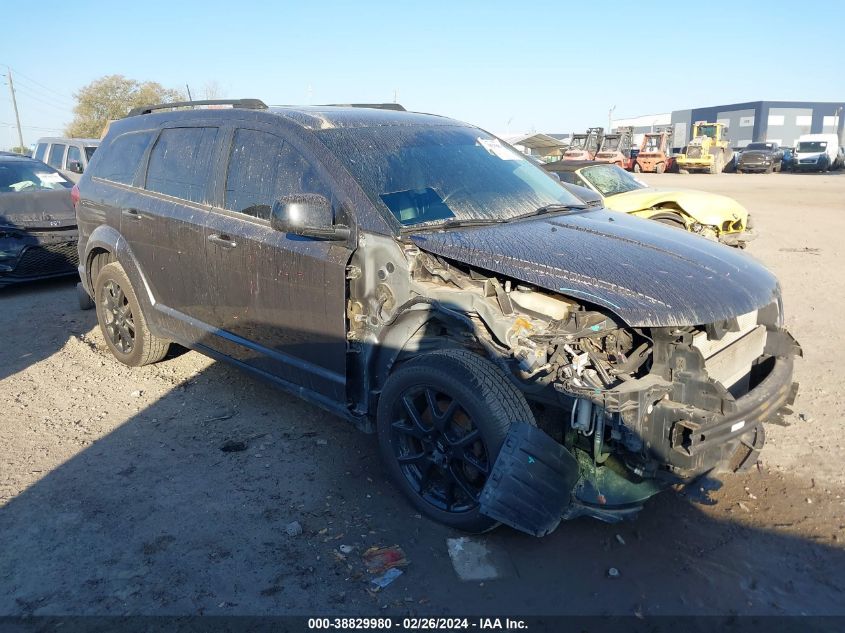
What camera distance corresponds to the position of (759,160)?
35.9 meters

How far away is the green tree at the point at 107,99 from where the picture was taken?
4534 cm

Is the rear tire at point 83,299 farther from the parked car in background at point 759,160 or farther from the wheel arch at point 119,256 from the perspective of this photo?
the parked car in background at point 759,160

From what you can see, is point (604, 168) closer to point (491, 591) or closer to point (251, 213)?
point (251, 213)

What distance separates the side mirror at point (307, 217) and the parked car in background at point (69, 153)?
34.7ft

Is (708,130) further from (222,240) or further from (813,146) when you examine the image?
(222,240)

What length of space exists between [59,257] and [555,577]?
781cm

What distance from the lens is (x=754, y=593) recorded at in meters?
2.80

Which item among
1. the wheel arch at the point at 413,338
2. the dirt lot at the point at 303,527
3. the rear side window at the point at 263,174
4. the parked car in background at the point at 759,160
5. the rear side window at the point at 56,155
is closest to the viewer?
the dirt lot at the point at 303,527

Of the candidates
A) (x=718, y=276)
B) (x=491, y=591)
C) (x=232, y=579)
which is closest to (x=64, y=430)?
(x=232, y=579)

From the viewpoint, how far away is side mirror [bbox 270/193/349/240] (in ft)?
10.8

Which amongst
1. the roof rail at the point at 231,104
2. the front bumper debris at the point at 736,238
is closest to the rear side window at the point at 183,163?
the roof rail at the point at 231,104

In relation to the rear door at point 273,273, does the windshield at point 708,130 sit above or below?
above

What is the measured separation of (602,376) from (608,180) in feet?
25.9

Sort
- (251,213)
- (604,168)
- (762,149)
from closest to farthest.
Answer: (251,213) < (604,168) < (762,149)
